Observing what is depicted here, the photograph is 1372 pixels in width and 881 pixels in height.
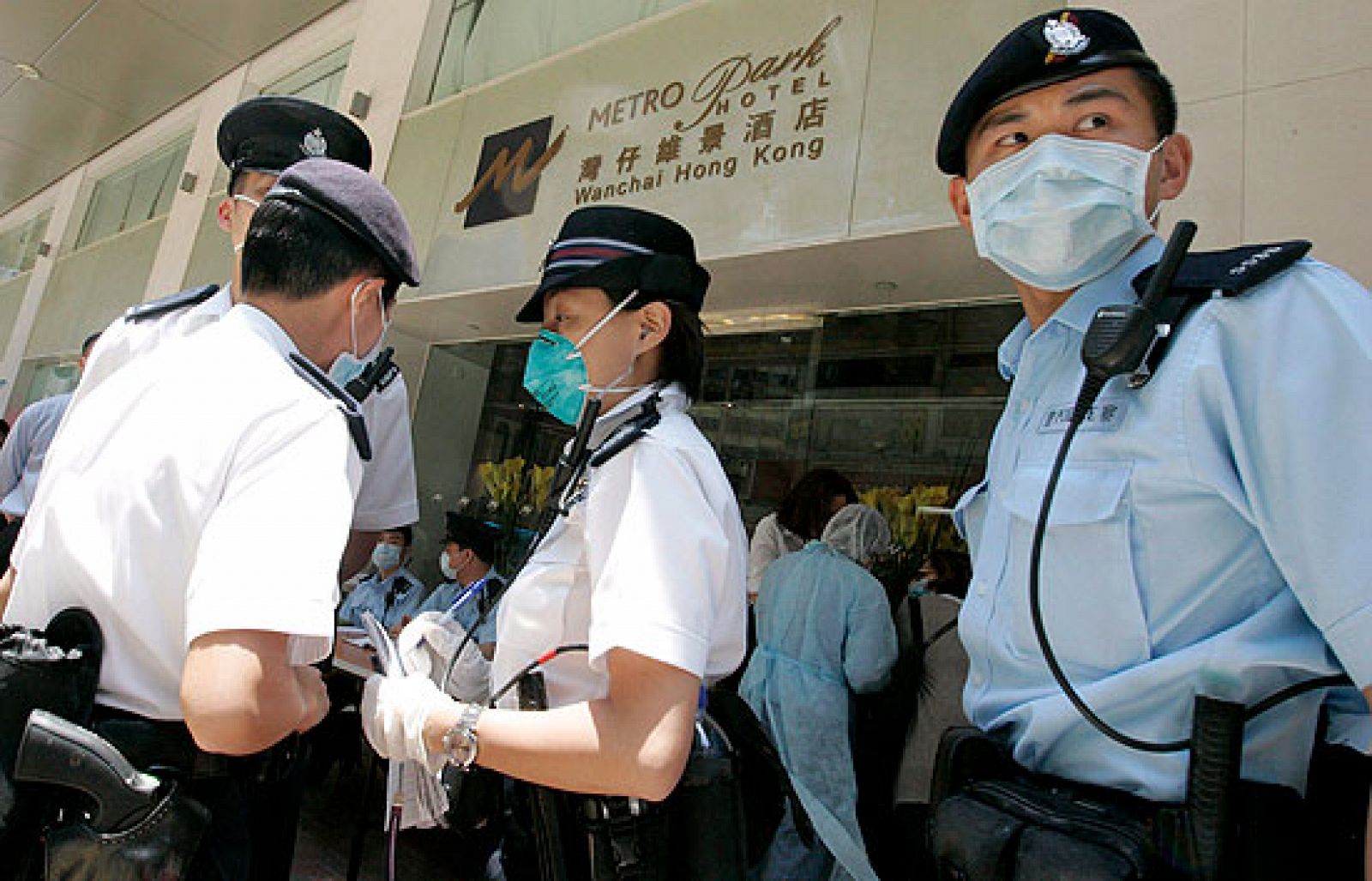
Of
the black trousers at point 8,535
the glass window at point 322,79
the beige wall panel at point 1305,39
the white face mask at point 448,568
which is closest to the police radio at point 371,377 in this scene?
the beige wall panel at point 1305,39

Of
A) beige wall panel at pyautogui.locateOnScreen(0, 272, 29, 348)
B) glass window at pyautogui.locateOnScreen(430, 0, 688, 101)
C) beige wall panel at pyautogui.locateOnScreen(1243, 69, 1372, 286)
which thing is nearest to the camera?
beige wall panel at pyautogui.locateOnScreen(1243, 69, 1372, 286)

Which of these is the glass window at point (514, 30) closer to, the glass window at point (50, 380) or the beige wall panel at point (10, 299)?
the glass window at point (50, 380)

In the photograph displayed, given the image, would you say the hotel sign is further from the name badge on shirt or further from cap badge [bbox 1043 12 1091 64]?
the name badge on shirt

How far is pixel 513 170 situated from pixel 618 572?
4512 mm

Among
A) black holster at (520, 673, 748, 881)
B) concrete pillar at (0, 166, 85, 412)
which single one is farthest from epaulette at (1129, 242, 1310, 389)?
concrete pillar at (0, 166, 85, 412)

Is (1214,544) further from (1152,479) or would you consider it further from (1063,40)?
(1063,40)

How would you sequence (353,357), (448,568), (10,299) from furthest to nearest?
(10,299) → (448,568) → (353,357)

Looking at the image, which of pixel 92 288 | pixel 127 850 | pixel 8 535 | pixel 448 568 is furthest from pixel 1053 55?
pixel 92 288

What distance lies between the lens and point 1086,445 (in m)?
0.96

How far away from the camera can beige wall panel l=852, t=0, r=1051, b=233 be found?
10.2 feet

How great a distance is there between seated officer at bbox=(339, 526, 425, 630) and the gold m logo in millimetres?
2225

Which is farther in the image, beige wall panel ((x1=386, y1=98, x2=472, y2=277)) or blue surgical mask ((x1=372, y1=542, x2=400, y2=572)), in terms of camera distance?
beige wall panel ((x1=386, y1=98, x2=472, y2=277))

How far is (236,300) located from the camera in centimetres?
176

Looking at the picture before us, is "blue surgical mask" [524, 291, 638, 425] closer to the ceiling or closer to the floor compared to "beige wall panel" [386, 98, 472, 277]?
closer to the floor
